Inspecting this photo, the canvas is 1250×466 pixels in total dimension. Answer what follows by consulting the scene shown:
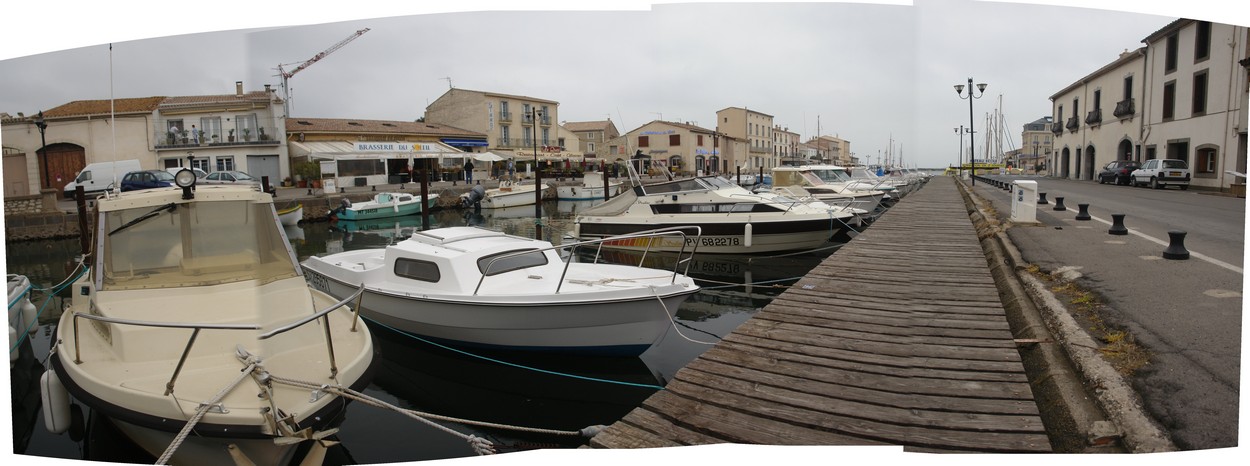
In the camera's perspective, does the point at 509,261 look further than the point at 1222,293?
Yes

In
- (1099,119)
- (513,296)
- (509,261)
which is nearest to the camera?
(513,296)

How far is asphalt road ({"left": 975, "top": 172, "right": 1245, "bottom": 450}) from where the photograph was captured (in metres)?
2.97

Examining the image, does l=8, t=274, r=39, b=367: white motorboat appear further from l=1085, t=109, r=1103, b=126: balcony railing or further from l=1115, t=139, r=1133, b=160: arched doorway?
l=1085, t=109, r=1103, b=126: balcony railing

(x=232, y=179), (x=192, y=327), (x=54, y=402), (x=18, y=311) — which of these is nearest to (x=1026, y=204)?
(x=232, y=179)

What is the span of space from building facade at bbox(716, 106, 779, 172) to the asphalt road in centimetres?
326

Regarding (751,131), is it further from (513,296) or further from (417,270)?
(417,270)

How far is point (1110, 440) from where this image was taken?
9.32ft

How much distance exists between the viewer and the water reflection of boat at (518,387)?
605 centimetres

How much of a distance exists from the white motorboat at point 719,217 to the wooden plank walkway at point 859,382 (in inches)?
324

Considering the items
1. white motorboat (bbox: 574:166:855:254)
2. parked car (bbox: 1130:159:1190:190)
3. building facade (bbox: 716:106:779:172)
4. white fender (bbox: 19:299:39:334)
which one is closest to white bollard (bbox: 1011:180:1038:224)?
white motorboat (bbox: 574:166:855:254)

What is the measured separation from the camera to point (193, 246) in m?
4.11

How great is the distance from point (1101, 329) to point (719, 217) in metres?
10.1

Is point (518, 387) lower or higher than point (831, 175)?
lower

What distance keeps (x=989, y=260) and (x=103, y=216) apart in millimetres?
9332
